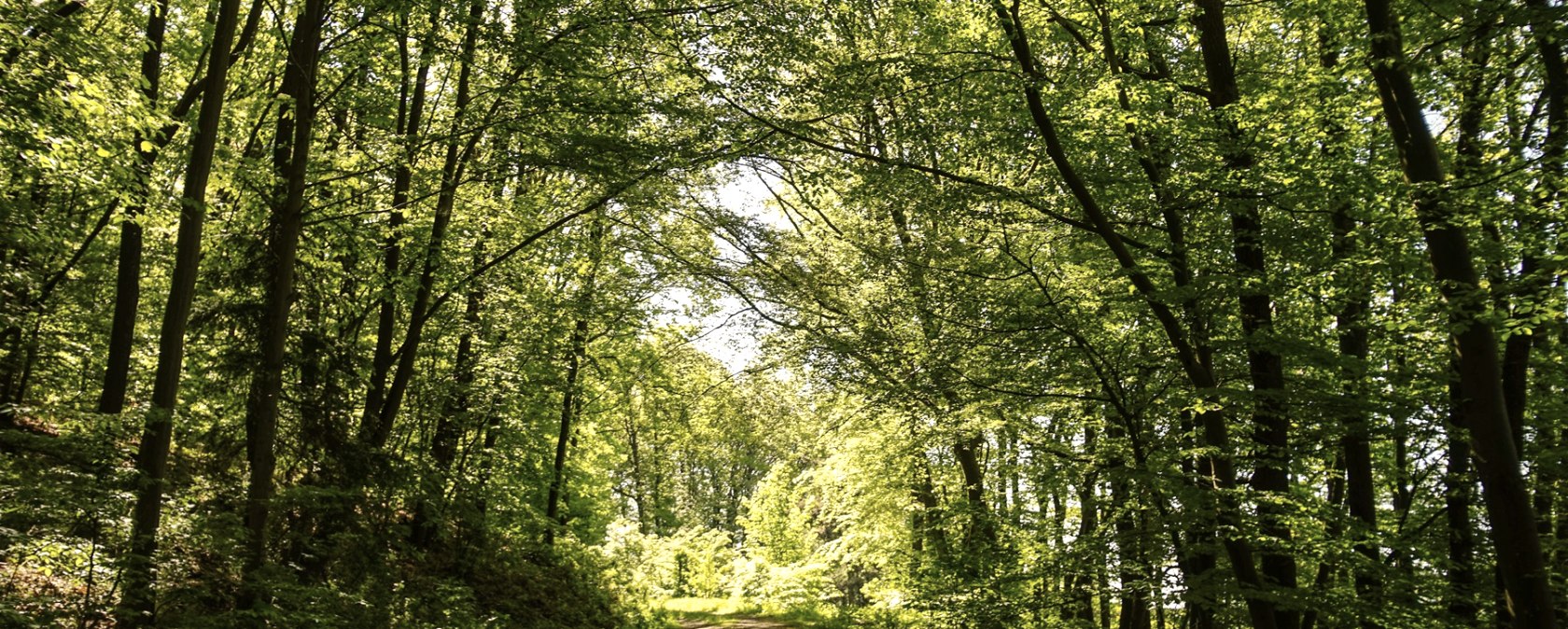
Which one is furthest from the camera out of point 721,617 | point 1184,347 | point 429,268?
point 721,617

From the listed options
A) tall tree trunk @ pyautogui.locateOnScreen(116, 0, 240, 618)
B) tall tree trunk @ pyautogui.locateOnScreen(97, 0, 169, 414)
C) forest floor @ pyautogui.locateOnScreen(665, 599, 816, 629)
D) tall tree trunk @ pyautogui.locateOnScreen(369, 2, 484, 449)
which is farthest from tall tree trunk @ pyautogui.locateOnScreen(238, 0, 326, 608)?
forest floor @ pyautogui.locateOnScreen(665, 599, 816, 629)

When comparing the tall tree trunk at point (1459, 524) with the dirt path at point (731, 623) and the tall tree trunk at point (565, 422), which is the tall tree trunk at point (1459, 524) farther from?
the dirt path at point (731, 623)

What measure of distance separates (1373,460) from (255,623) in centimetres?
1082

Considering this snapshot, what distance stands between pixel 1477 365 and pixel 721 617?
17129mm

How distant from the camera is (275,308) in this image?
716 cm

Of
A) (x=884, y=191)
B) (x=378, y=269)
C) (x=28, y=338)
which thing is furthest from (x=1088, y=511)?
(x=28, y=338)

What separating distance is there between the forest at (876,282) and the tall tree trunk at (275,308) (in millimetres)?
42

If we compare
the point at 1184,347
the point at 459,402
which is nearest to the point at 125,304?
the point at 459,402

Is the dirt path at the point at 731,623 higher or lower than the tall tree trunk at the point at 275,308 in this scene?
lower

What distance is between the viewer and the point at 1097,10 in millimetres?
7570

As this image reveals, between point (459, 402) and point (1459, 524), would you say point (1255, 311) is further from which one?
point (459, 402)

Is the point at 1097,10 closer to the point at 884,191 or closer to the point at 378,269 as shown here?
the point at 884,191

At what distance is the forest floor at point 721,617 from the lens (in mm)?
17734

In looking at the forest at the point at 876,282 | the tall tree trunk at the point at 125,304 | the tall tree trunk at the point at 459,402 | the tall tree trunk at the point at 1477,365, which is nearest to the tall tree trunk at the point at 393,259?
the forest at the point at 876,282
